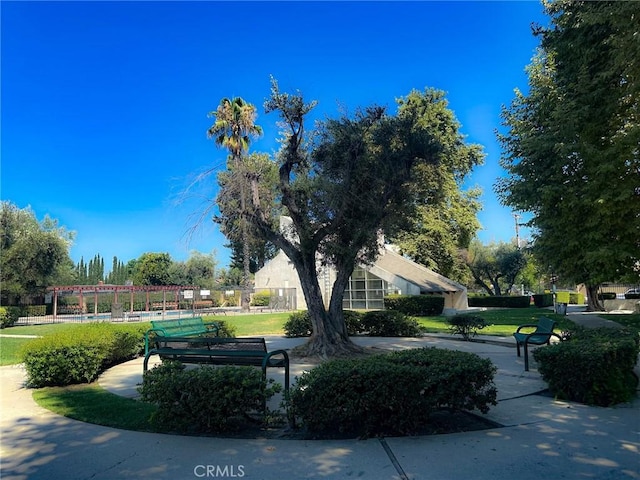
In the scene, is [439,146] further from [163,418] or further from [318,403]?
[163,418]

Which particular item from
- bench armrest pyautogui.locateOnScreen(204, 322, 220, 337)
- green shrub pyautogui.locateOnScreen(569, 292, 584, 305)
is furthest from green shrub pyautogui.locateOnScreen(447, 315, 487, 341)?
green shrub pyautogui.locateOnScreen(569, 292, 584, 305)

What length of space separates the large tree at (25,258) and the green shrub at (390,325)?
26031 mm

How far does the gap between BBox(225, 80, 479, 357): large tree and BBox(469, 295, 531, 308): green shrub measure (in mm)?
31968

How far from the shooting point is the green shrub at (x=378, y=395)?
14.4ft

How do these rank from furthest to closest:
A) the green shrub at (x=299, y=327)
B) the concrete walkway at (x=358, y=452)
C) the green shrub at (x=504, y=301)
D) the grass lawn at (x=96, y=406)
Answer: the green shrub at (x=504, y=301), the green shrub at (x=299, y=327), the grass lawn at (x=96, y=406), the concrete walkway at (x=358, y=452)

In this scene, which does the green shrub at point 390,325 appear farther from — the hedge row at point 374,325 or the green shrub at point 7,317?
the green shrub at point 7,317

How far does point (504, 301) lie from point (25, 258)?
38217 mm

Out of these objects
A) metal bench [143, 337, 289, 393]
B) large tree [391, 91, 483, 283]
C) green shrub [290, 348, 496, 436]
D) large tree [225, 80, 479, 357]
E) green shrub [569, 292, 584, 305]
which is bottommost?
Result: green shrub [569, 292, 584, 305]

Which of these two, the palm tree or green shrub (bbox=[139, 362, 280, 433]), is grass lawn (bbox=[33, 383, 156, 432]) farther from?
the palm tree

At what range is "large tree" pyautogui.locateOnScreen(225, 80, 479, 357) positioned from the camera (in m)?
9.55

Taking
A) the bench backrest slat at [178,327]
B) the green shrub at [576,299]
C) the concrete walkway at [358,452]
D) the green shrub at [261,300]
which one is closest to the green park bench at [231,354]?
the concrete walkway at [358,452]

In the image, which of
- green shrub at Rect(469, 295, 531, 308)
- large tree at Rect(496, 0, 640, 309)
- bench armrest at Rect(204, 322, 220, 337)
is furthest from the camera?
green shrub at Rect(469, 295, 531, 308)

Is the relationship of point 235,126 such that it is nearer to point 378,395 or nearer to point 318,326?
point 318,326

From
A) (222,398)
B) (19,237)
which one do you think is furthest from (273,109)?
(19,237)
